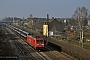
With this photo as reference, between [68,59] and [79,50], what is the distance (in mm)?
2323

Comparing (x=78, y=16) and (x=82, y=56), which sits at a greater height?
(x=78, y=16)

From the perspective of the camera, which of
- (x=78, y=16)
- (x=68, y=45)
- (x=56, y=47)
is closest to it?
(x=68, y=45)

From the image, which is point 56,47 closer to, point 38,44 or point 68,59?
point 38,44

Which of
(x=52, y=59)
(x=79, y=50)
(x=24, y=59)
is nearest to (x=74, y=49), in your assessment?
(x=79, y=50)

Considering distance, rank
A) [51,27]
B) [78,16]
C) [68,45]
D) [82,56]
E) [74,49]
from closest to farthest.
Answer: [82,56] < [74,49] < [68,45] < [78,16] < [51,27]

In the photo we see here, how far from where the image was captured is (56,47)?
42.5 m

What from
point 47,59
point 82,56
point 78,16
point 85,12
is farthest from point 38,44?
point 85,12

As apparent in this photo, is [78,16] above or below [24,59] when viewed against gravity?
above

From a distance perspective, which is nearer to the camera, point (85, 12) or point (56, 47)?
point (56, 47)

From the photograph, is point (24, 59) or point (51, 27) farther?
point (51, 27)

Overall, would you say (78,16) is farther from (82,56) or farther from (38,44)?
(82,56)

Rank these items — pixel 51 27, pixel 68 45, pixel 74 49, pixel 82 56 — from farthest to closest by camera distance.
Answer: pixel 51 27, pixel 68 45, pixel 74 49, pixel 82 56

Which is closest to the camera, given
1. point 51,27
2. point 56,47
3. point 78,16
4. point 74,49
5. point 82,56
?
point 82,56

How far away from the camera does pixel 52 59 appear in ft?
94.5
